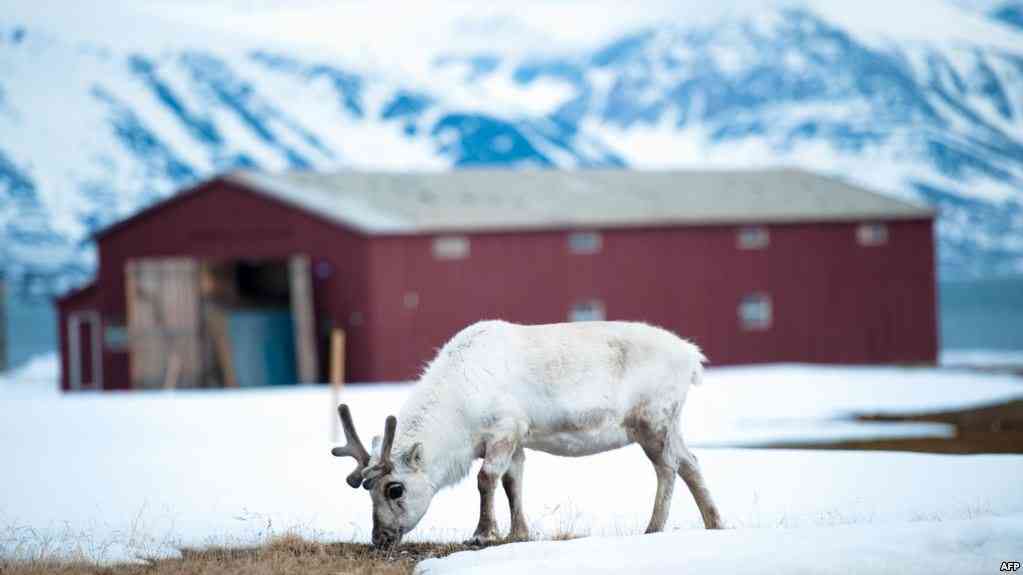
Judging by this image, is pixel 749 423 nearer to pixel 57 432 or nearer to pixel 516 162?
pixel 57 432

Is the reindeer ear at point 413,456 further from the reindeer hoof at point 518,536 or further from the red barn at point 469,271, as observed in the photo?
the red barn at point 469,271

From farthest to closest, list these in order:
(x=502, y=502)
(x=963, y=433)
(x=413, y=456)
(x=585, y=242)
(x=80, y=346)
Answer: (x=80, y=346) < (x=585, y=242) < (x=963, y=433) < (x=502, y=502) < (x=413, y=456)

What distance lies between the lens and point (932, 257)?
125 ft

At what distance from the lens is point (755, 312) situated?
119 feet

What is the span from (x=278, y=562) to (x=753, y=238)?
27059 millimetres

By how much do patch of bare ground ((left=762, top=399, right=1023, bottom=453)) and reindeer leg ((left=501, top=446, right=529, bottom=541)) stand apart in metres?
8.20

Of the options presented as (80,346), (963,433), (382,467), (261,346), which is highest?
(80,346)

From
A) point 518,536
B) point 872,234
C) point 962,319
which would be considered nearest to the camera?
point 518,536

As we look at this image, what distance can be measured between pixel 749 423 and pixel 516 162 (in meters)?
169

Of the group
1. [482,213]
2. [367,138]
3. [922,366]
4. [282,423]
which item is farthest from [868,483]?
[367,138]

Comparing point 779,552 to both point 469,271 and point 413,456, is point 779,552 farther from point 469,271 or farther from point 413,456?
point 469,271

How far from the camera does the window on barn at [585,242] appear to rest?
34.3m

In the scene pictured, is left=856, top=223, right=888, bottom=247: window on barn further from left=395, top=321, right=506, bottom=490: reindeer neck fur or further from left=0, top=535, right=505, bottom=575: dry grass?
left=0, top=535, right=505, bottom=575: dry grass

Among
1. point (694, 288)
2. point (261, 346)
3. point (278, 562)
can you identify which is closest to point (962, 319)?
point (694, 288)
